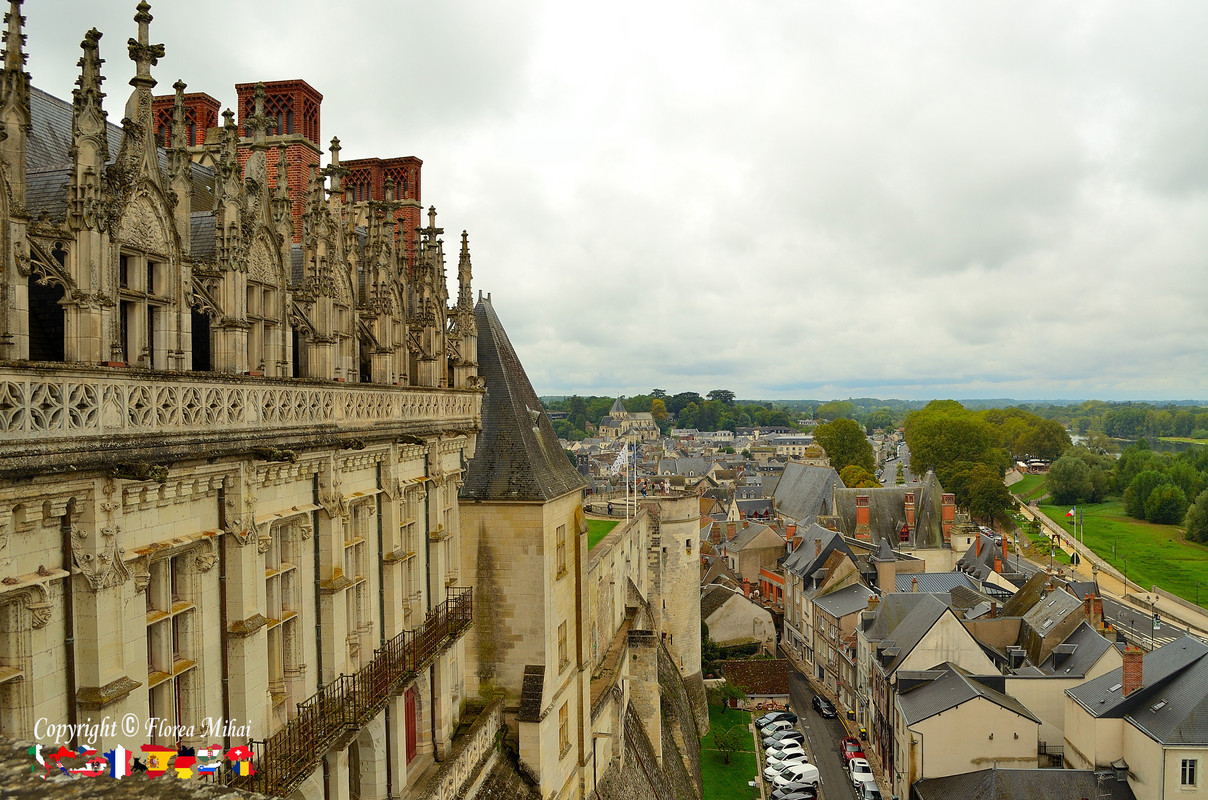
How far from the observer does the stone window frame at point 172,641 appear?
9.59 meters

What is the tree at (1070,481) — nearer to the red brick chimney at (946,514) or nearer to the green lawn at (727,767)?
the red brick chimney at (946,514)

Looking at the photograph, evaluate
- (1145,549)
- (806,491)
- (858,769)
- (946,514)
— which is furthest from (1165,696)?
(1145,549)

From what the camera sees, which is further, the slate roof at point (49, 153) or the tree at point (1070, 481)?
the tree at point (1070, 481)

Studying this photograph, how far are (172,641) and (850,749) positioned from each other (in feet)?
141

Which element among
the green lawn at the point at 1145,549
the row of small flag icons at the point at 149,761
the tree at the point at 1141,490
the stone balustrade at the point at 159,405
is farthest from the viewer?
the tree at the point at 1141,490

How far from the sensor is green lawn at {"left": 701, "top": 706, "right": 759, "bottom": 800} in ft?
134

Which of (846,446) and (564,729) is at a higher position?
(846,446)

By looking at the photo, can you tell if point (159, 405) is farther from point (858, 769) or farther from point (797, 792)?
point (858, 769)

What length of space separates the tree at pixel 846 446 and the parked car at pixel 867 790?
86767mm

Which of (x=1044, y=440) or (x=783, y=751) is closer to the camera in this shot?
(x=783, y=751)

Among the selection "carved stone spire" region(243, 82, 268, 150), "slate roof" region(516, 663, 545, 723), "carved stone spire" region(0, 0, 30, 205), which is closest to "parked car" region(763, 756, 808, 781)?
"slate roof" region(516, 663, 545, 723)

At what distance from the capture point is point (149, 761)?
8.50m

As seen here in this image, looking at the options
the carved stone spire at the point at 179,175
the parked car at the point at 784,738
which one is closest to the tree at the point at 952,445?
the parked car at the point at 784,738

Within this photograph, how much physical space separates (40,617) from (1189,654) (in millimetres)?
Result: 39361
